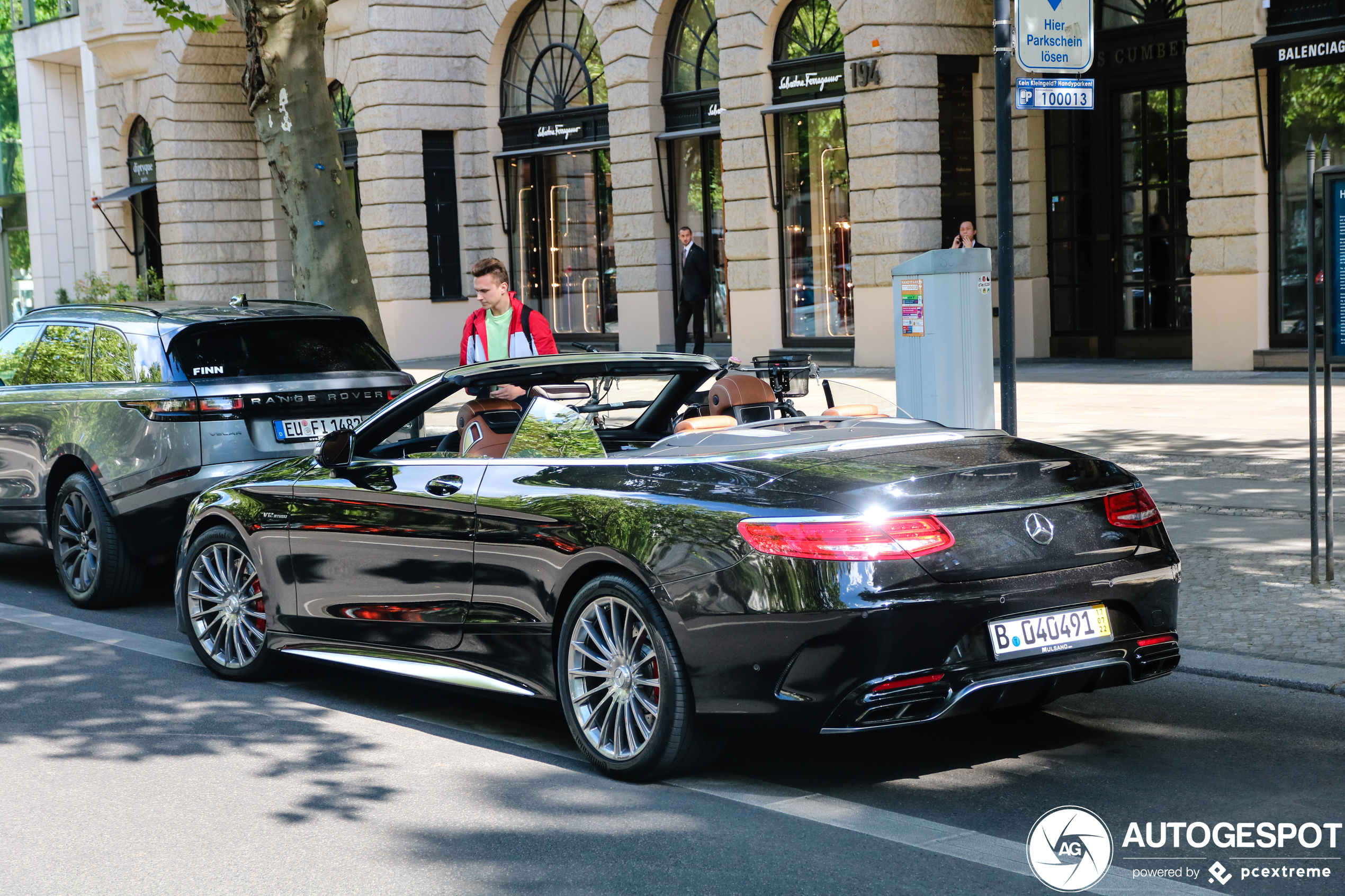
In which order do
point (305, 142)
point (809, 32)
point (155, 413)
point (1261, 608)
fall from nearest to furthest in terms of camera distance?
1. point (1261, 608)
2. point (155, 413)
3. point (305, 142)
4. point (809, 32)

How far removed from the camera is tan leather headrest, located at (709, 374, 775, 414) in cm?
630

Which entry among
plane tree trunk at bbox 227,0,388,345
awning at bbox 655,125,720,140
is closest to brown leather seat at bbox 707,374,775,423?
plane tree trunk at bbox 227,0,388,345

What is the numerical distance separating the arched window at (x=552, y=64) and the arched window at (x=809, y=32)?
160 inches

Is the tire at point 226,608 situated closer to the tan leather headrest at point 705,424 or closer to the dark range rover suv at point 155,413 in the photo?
the dark range rover suv at point 155,413

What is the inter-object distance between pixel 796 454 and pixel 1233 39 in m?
14.8

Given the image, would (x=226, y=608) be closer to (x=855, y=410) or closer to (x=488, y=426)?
(x=488, y=426)

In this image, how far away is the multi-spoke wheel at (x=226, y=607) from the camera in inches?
274

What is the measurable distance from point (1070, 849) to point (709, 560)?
1.31 meters

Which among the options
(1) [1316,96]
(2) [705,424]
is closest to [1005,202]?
(2) [705,424]

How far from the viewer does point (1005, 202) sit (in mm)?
8672

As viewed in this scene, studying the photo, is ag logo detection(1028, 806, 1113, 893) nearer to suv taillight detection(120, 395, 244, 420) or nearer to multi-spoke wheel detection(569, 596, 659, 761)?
multi-spoke wheel detection(569, 596, 659, 761)

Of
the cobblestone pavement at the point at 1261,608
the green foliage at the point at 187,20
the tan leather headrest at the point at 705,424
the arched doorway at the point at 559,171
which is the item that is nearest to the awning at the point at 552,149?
the arched doorway at the point at 559,171

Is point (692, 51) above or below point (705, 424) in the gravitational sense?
above

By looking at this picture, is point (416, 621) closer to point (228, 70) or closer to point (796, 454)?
point (796, 454)
